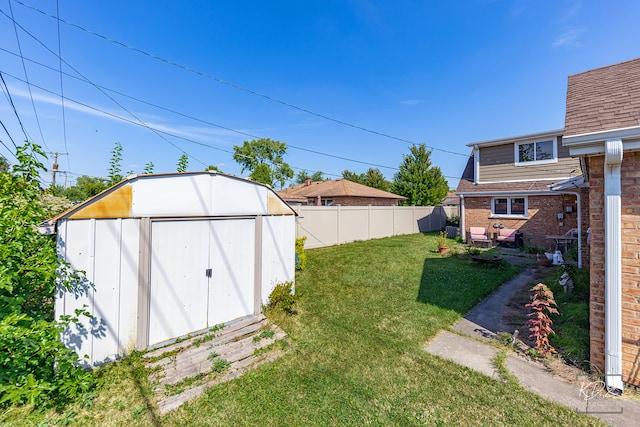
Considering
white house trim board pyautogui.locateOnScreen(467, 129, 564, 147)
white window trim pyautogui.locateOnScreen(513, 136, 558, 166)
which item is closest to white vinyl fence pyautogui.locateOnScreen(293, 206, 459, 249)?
white house trim board pyautogui.locateOnScreen(467, 129, 564, 147)

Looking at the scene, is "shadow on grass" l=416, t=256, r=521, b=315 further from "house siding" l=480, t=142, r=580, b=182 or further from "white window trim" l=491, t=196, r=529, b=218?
"house siding" l=480, t=142, r=580, b=182

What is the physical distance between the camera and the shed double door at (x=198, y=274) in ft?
13.6

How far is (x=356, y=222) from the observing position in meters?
14.9

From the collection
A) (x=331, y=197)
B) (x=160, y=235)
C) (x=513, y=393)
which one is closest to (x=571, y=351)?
(x=513, y=393)

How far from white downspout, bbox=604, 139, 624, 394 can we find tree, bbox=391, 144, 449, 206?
21.9m

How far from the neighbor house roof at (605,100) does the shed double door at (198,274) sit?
5541mm

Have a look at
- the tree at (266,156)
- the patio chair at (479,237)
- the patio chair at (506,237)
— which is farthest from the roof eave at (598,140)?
the tree at (266,156)

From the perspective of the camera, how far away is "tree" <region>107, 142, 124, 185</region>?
6.50 m

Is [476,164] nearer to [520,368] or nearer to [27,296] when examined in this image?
[520,368]

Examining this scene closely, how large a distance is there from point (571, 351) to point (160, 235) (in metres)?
6.58

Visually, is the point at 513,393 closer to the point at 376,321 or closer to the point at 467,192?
the point at 376,321

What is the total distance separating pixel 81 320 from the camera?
343cm

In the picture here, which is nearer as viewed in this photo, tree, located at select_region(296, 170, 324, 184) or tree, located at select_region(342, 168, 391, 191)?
tree, located at select_region(342, 168, 391, 191)

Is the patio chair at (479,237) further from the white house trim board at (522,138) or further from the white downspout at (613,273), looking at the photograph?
the white downspout at (613,273)
